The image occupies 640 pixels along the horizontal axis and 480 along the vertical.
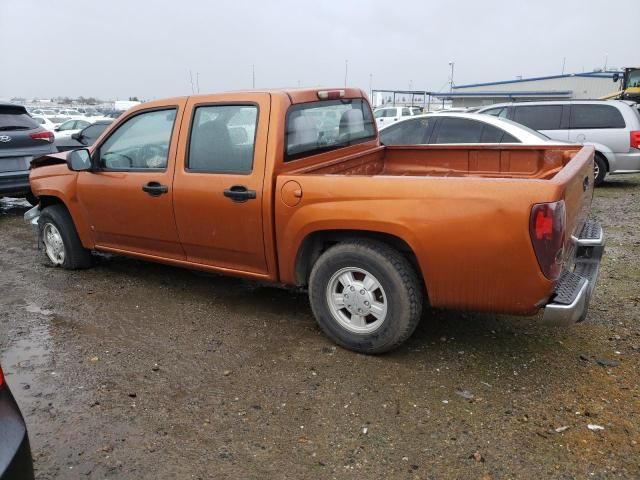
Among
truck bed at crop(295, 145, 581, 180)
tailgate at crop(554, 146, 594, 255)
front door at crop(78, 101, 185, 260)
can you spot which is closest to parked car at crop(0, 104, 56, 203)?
front door at crop(78, 101, 185, 260)

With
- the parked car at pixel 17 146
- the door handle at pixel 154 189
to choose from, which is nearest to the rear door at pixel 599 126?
the door handle at pixel 154 189

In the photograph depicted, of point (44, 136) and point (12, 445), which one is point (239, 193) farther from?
point (44, 136)

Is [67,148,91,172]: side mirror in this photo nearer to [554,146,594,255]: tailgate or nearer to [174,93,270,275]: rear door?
[174,93,270,275]: rear door

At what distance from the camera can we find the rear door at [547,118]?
1001 cm

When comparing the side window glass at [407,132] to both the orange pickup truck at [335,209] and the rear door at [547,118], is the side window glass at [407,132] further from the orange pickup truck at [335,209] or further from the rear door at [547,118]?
the orange pickup truck at [335,209]

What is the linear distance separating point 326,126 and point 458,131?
4.31 m

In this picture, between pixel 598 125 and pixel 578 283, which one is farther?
pixel 598 125

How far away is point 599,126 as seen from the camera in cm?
978

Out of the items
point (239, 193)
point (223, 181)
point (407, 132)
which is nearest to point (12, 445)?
point (239, 193)

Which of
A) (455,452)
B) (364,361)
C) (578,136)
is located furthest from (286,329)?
(578,136)

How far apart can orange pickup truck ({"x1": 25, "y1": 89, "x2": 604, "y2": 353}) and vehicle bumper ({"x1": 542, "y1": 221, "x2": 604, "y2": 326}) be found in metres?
0.01

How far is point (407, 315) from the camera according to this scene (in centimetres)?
339

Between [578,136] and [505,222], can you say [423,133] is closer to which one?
[578,136]

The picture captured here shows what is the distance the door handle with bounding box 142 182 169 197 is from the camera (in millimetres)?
4294
